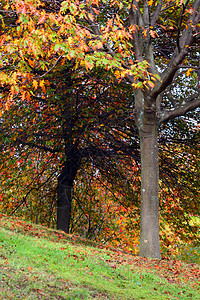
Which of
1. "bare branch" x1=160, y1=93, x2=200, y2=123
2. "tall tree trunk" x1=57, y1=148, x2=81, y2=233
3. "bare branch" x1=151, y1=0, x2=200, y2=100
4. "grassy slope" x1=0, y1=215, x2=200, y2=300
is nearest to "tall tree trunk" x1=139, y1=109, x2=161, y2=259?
"bare branch" x1=160, y1=93, x2=200, y2=123

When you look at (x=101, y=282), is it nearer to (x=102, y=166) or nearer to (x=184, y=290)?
(x=184, y=290)

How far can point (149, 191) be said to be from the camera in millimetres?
9992

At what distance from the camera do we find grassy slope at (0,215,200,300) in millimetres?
4975

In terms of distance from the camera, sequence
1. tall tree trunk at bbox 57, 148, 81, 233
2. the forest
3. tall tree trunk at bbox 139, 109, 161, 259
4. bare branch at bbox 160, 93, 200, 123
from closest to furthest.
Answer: tall tree trunk at bbox 139, 109, 161, 259 < the forest < bare branch at bbox 160, 93, 200, 123 < tall tree trunk at bbox 57, 148, 81, 233

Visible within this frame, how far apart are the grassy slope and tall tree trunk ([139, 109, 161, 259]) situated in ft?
2.64

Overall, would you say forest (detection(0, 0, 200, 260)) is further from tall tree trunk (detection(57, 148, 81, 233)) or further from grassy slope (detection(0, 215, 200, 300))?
grassy slope (detection(0, 215, 200, 300))

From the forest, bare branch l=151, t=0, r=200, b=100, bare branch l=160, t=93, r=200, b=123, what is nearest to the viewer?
bare branch l=151, t=0, r=200, b=100

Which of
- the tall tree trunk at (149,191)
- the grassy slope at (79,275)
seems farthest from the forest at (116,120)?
the grassy slope at (79,275)

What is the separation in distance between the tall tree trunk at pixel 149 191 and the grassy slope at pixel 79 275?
805mm

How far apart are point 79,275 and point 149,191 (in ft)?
14.5

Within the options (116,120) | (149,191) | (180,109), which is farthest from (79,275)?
(116,120)

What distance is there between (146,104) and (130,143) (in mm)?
3955

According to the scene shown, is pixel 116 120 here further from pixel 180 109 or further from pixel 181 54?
pixel 181 54

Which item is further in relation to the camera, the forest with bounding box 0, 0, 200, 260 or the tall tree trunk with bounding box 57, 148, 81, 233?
the tall tree trunk with bounding box 57, 148, 81, 233
